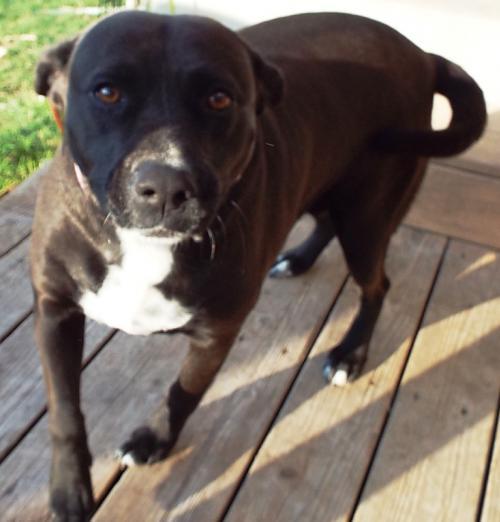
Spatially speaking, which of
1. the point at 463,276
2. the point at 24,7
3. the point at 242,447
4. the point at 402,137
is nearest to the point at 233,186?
the point at 402,137

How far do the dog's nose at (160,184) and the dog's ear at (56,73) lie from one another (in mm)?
305

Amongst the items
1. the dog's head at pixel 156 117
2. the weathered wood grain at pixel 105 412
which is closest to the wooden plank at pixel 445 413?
the weathered wood grain at pixel 105 412

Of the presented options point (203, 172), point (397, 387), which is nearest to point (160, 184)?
point (203, 172)

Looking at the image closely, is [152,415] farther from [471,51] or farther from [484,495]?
Result: [471,51]

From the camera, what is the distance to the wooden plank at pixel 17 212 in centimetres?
230

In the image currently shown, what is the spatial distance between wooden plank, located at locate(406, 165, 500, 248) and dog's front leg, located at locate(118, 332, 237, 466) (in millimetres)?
1200

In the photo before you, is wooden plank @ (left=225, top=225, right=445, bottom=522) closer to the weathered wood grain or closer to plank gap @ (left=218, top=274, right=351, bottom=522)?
plank gap @ (left=218, top=274, right=351, bottom=522)

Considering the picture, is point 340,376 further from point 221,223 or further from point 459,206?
point 459,206

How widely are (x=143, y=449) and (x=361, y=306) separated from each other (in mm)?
743

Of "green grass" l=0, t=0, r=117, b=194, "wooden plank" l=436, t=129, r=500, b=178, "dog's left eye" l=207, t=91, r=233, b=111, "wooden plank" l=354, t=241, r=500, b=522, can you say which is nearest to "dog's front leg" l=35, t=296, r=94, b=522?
"dog's left eye" l=207, t=91, r=233, b=111

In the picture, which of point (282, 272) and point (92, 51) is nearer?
point (92, 51)

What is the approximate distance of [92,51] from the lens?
125cm

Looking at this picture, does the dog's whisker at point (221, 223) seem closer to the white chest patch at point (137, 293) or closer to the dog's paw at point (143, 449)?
the white chest patch at point (137, 293)

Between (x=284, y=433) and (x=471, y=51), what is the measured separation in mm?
1439
